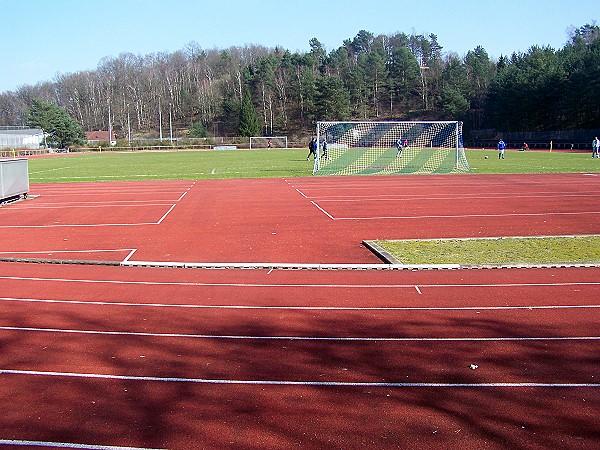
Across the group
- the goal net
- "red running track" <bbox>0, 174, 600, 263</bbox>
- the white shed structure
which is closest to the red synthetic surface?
"red running track" <bbox>0, 174, 600, 263</bbox>

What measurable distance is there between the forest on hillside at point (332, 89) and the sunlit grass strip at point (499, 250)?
77355 mm

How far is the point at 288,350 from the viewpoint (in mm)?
7410

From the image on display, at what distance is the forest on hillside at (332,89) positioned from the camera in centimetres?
9631

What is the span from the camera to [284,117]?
425ft

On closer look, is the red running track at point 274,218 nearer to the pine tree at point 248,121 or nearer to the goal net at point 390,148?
the goal net at point 390,148

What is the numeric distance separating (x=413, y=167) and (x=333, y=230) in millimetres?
26647

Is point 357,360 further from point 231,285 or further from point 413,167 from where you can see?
point 413,167

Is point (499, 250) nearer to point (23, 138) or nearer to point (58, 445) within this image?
point (58, 445)

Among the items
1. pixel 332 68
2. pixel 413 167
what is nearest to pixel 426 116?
pixel 332 68

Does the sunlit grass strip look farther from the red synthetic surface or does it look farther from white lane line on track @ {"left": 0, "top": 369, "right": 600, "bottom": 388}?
white lane line on track @ {"left": 0, "top": 369, "right": 600, "bottom": 388}

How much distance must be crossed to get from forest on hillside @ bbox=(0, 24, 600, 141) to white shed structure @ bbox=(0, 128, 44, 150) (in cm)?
2739

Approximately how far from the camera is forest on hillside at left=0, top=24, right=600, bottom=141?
9631cm

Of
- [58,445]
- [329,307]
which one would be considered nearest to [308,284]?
[329,307]

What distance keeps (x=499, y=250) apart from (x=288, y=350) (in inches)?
293
